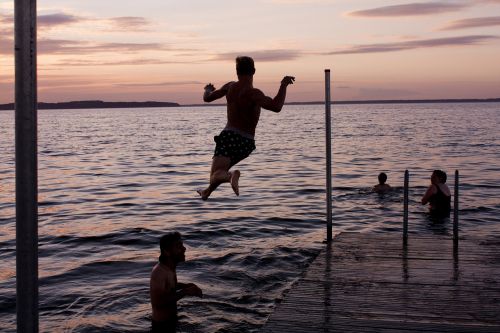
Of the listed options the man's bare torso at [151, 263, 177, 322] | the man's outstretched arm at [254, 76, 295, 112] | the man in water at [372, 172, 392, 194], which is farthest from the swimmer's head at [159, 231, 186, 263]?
the man in water at [372, 172, 392, 194]

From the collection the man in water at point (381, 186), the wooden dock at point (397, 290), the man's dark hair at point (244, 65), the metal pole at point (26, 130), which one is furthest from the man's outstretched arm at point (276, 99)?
the man in water at point (381, 186)

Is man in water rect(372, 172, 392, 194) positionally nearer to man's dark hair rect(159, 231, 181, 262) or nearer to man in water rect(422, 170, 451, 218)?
man in water rect(422, 170, 451, 218)

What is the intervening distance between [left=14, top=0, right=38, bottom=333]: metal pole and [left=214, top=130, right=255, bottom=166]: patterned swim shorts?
344 centimetres

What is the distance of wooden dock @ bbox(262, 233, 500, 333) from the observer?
22.9 feet

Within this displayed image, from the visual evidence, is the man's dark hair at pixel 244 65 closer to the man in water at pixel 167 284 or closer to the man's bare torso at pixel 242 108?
the man's bare torso at pixel 242 108

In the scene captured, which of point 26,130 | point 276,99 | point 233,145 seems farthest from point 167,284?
point 26,130

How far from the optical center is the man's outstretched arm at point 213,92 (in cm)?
633

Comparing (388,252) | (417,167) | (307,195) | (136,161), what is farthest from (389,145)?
Result: (388,252)

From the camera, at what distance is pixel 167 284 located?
→ 8.88 meters

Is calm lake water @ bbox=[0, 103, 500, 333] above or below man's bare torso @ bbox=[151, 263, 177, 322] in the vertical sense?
below

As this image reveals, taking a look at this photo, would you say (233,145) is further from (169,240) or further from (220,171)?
(169,240)

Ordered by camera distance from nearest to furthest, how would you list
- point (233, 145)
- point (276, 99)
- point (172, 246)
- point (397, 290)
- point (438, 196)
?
point (276, 99) < point (233, 145) < point (397, 290) < point (172, 246) < point (438, 196)

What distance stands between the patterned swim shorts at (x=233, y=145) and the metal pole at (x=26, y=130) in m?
3.44

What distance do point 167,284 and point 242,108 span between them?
371 cm
